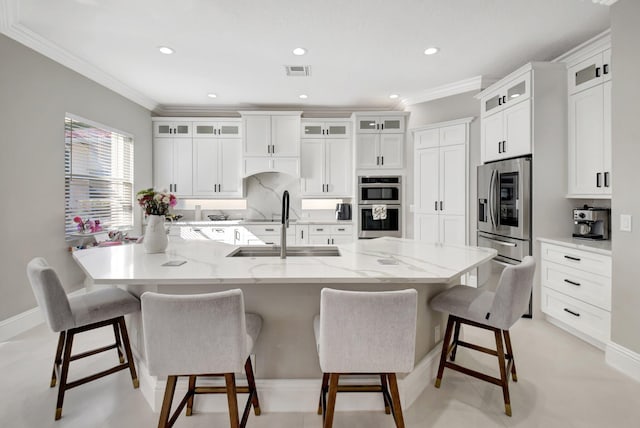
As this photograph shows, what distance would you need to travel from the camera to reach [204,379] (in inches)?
74.5

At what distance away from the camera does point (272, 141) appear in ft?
17.1

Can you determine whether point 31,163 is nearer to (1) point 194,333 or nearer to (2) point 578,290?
(1) point 194,333

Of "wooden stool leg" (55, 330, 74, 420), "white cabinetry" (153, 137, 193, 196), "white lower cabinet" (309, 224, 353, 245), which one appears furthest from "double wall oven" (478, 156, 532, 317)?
"white cabinetry" (153, 137, 193, 196)

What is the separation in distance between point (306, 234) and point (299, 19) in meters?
3.02

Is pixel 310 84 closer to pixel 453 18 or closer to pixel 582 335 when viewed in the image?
pixel 453 18

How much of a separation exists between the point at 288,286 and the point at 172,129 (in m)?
4.46

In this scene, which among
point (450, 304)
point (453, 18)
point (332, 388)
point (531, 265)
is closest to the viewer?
point (332, 388)

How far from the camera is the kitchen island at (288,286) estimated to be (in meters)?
1.60

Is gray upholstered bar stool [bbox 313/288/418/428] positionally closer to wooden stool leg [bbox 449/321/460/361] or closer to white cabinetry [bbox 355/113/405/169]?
wooden stool leg [bbox 449/321/460/361]

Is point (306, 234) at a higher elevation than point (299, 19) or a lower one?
lower

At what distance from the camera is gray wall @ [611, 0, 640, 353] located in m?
2.20

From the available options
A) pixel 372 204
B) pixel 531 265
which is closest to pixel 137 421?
pixel 531 265

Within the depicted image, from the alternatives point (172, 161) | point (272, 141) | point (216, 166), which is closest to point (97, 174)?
point (172, 161)

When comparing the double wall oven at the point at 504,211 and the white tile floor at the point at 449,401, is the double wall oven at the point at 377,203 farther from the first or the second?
the white tile floor at the point at 449,401
